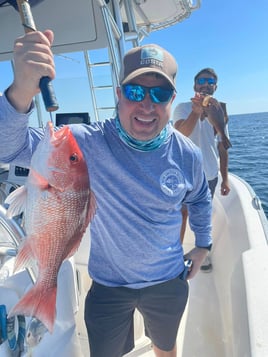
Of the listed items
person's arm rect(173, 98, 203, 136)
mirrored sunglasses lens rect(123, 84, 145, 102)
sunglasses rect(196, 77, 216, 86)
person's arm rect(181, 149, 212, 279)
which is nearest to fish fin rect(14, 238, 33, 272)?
mirrored sunglasses lens rect(123, 84, 145, 102)

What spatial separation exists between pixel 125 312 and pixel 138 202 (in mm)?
594

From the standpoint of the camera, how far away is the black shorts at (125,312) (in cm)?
154

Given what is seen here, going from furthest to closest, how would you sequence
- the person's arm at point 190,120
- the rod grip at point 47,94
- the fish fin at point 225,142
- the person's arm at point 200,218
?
the fish fin at point 225,142 < the person's arm at point 190,120 < the person's arm at point 200,218 < the rod grip at point 47,94

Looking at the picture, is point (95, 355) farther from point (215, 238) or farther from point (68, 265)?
point (215, 238)

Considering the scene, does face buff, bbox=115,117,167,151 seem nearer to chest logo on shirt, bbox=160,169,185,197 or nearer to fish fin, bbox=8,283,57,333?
chest logo on shirt, bbox=160,169,185,197

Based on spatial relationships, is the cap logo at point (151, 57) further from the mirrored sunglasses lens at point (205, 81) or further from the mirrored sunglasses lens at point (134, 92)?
the mirrored sunglasses lens at point (205, 81)

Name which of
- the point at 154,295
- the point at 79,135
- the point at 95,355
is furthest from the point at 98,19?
the point at 95,355

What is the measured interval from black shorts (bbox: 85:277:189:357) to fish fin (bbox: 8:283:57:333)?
21.1 inches

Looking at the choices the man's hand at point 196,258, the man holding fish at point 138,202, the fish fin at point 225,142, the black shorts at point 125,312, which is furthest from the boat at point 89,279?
the fish fin at point 225,142

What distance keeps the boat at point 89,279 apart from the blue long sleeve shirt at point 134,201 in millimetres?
259

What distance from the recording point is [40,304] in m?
1.04

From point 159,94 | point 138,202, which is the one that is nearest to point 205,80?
point 159,94

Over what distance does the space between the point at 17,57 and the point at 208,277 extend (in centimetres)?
293

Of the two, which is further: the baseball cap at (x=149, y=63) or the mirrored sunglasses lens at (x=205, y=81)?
the mirrored sunglasses lens at (x=205, y=81)
